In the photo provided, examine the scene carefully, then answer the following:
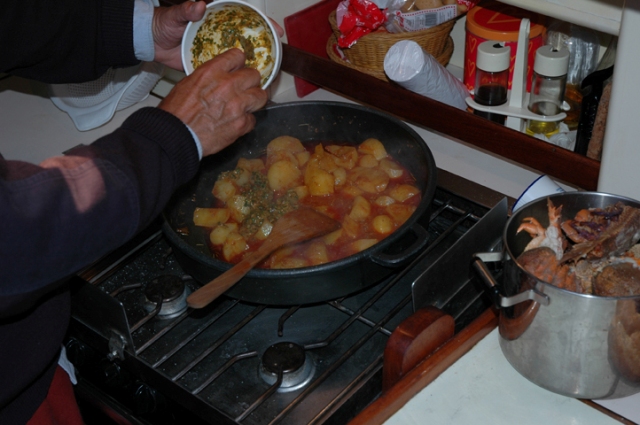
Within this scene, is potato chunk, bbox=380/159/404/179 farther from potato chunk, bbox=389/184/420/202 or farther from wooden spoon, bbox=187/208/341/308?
wooden spoon, bbox=187/208/341/308

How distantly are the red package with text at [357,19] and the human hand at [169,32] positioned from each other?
0.40m

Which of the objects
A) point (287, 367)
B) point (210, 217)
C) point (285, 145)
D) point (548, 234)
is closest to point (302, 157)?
point (285, 145)

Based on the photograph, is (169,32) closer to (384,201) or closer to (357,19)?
(357,19)

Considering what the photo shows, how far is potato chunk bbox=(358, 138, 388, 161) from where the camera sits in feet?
5.09

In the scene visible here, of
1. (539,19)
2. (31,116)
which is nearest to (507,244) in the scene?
(539,19)

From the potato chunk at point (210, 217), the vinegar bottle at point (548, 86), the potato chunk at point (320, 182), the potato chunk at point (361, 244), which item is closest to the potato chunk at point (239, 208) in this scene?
the potato chunk at point (210, 217)

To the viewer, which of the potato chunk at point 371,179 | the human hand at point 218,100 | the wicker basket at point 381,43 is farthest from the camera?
the wicker basket at point 381,43

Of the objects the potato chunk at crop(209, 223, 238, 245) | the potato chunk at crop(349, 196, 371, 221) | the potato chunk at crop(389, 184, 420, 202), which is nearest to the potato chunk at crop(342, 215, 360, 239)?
the potato chunk at crop(349, 196, 371, 221)

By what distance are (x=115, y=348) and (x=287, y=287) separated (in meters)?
0.34

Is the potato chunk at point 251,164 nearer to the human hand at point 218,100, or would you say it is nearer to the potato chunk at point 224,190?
the potato chunk at point 224,190

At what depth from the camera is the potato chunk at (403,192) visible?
146cm

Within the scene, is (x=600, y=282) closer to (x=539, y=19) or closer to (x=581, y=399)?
(x=581, y=399)

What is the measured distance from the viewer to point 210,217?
1.47 metres

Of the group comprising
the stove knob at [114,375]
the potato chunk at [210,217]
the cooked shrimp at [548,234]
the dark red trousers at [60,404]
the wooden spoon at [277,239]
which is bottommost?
the dark red trousers at [60,404]
